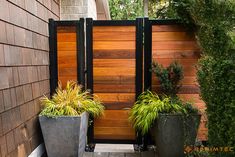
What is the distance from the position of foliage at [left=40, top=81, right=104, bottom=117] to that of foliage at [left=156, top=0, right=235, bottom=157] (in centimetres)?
154

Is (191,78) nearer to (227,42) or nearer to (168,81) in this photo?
(168,81)

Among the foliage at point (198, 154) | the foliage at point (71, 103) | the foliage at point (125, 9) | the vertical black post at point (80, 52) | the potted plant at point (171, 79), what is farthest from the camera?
the foliage at point (125, 9)

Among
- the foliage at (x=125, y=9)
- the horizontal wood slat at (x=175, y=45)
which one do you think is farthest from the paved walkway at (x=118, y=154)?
the foliage at (x=125, y=9)

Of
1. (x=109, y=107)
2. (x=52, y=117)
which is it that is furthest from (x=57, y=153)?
(x=109, y=107)

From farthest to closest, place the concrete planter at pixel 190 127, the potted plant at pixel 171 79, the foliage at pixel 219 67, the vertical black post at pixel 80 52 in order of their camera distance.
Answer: the vertical black post at pixel 80 52, the potted plant at pixel 171 79, the concrete planter at pixel 190 127, the foliage at pixel 219 67

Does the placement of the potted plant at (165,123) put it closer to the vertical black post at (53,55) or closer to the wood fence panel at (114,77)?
the wood fence panel at (114,77)

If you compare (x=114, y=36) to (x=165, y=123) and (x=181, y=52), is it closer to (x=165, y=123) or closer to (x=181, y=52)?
(x=181, y=52)

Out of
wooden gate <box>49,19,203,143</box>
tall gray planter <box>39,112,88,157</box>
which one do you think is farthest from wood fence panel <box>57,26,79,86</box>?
tall gray planter <box>39,112,88,157</box>

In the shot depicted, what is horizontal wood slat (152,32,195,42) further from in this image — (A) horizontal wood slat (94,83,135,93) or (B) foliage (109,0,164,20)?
(B) foliage (109,0,164,20)

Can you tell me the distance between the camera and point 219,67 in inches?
102

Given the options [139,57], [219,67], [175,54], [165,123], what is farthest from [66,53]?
[219,67]

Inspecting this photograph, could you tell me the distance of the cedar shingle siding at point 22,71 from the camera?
2521 mm

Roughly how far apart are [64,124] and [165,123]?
1.21m

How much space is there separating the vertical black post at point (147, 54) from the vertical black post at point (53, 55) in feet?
4.13
